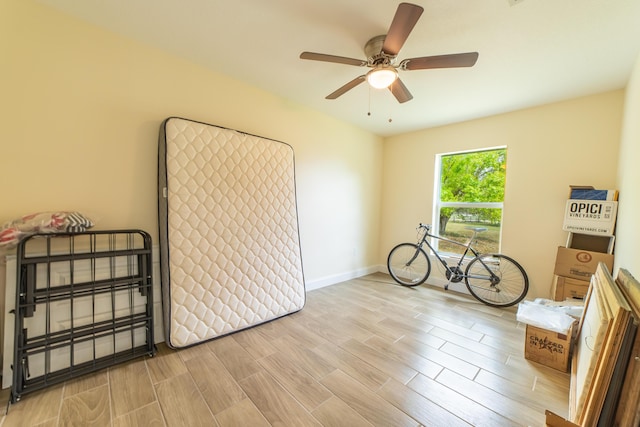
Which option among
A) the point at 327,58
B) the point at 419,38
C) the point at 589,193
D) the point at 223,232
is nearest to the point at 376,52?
the point at 419,38

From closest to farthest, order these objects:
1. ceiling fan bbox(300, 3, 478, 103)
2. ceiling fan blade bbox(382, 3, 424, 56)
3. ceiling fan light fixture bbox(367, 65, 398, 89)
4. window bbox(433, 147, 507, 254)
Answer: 1. ceiling fan blade bbox(382, 3, 424, 56)
2. ceiling fan bbox(300, 3, 478, 103)
3. ceiling fan light fixture bbox(367, 65, 398, 89)
4. window bbox(433, 147, 507, 254)

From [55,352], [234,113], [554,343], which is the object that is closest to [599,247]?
[554,343]

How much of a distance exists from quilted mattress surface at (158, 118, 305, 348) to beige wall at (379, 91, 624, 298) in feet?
8.45

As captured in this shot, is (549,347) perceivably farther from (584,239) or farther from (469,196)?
(469,196)

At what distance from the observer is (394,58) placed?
1.68 metres

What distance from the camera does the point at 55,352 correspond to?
156 centimetres

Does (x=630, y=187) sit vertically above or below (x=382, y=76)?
below

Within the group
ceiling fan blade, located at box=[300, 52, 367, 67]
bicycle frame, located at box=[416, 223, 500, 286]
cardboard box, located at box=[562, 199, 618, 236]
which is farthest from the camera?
bicycle frame, located at box=[416, 223, 500, 286]

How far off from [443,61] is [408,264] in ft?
9.10

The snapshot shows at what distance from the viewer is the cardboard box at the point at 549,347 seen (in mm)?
1714

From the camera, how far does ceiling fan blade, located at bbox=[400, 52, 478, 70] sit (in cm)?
148

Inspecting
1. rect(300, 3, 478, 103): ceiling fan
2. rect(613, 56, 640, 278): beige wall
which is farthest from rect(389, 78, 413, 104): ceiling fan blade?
rect(613, 56, 640, 278): beige wall

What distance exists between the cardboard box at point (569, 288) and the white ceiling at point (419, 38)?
1.88m

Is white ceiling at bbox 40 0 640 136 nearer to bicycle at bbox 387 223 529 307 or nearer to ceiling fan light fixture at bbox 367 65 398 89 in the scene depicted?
ceiling fan light fixture at bbox 367 65 398 89
